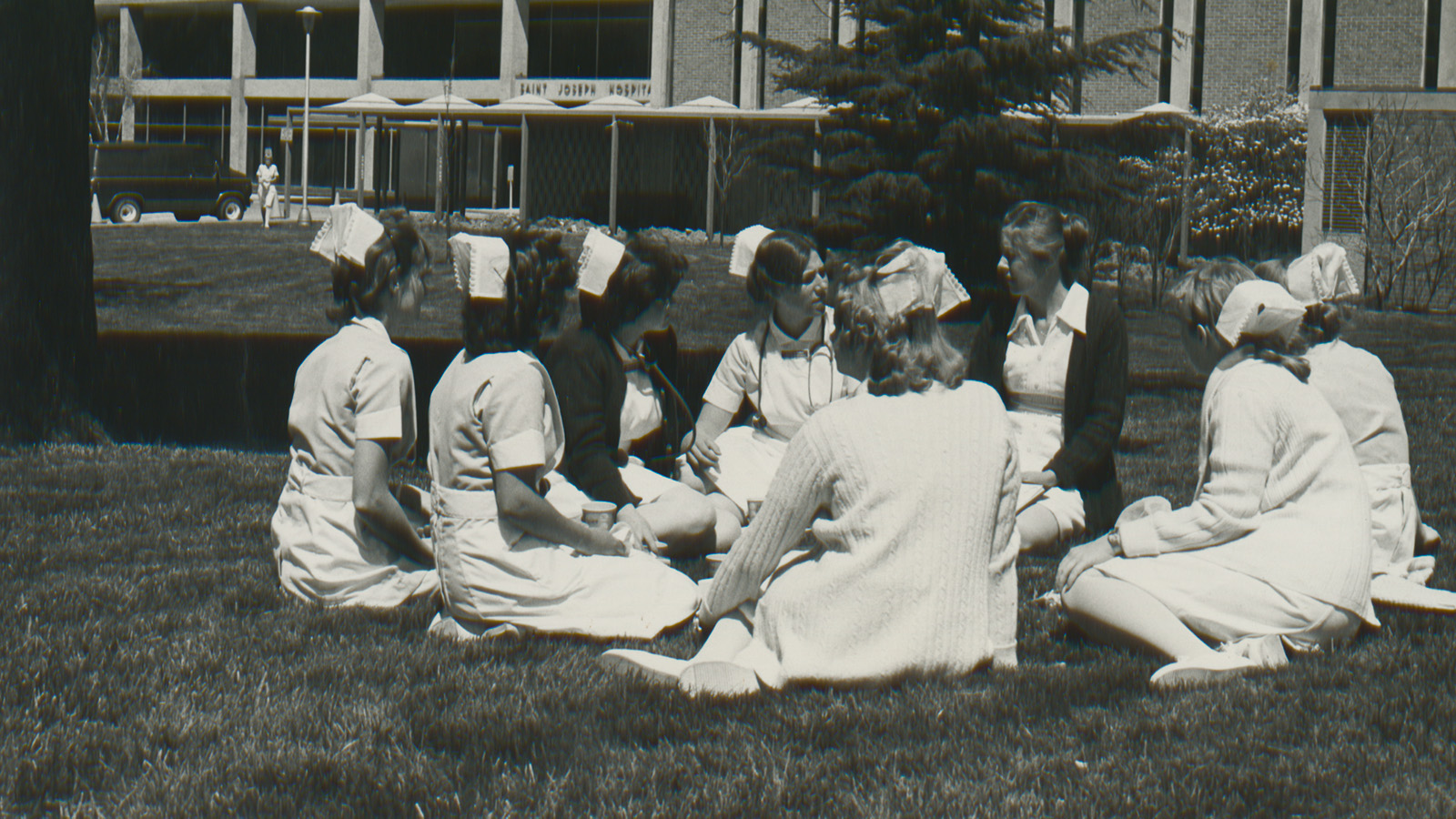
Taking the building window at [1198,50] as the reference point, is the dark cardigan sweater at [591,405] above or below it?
below

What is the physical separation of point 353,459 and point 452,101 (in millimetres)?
32801

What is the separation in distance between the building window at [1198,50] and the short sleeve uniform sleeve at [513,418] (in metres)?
36.9

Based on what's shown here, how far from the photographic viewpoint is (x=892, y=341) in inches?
146

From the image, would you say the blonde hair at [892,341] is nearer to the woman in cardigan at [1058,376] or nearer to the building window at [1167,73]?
the woman in cardigan at [1058,376]

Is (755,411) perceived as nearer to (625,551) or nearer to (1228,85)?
(625,551)

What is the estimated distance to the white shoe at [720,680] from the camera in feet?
13.0

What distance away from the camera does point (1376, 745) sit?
3699mm

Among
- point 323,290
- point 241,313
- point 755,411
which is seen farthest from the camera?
point 323,290

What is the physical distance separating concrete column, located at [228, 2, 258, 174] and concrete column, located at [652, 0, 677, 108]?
765 inches

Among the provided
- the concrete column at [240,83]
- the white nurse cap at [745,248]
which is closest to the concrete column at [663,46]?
the concrete column at [240,83]

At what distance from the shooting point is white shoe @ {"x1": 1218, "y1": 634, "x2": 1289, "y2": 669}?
13.8ft

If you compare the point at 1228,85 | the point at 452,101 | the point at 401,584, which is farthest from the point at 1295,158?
the point at 401,584

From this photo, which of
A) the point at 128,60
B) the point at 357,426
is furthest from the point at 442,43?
the point at 357,426

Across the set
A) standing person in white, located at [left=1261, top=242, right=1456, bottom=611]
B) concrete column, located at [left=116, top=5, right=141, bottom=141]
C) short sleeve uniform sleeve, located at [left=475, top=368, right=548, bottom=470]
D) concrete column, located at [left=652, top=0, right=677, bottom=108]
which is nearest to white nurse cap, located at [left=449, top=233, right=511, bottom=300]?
short sleeve uniform sleeve, located at [left=475, top=368, right=548, bottom=470]
